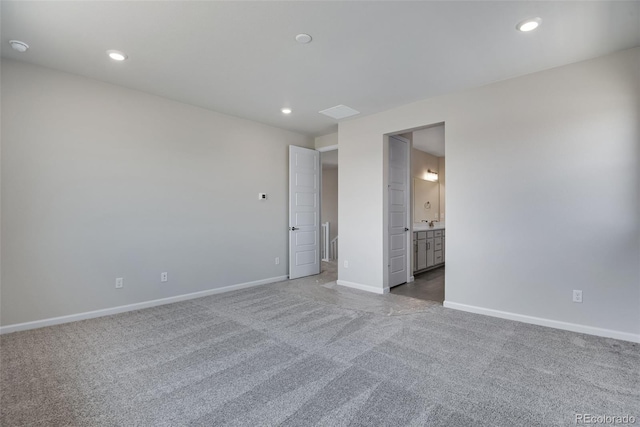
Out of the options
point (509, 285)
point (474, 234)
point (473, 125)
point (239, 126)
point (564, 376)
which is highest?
point (239, 126)

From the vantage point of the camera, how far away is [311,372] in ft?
7.13

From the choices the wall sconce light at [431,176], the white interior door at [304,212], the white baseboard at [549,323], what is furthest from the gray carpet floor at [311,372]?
the wall sconce light at [431,176]

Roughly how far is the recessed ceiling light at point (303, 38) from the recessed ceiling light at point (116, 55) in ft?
5.55

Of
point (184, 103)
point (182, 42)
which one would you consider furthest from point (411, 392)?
point (184, 103)

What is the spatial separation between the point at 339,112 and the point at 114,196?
3.14m

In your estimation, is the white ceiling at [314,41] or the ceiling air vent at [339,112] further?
the ceiling air vent at [339,112]

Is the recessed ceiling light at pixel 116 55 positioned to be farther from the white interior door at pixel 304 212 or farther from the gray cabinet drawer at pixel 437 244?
the gray cabinet drawer at pixel 437 244

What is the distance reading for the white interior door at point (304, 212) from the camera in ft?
17.6

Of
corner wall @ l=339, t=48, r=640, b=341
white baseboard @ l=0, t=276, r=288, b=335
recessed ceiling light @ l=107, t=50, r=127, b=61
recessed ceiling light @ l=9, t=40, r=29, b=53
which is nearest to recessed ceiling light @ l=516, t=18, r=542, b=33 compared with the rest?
corner wall @ l=339, t=48, r=640, b=341

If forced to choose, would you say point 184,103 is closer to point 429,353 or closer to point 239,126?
point 239,126

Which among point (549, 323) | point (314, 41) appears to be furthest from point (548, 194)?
point (314, 41)

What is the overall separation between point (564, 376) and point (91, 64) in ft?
16.2

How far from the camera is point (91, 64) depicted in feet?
9.87

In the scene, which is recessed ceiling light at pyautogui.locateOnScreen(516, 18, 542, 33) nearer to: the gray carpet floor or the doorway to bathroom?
the doorway to bathroom
